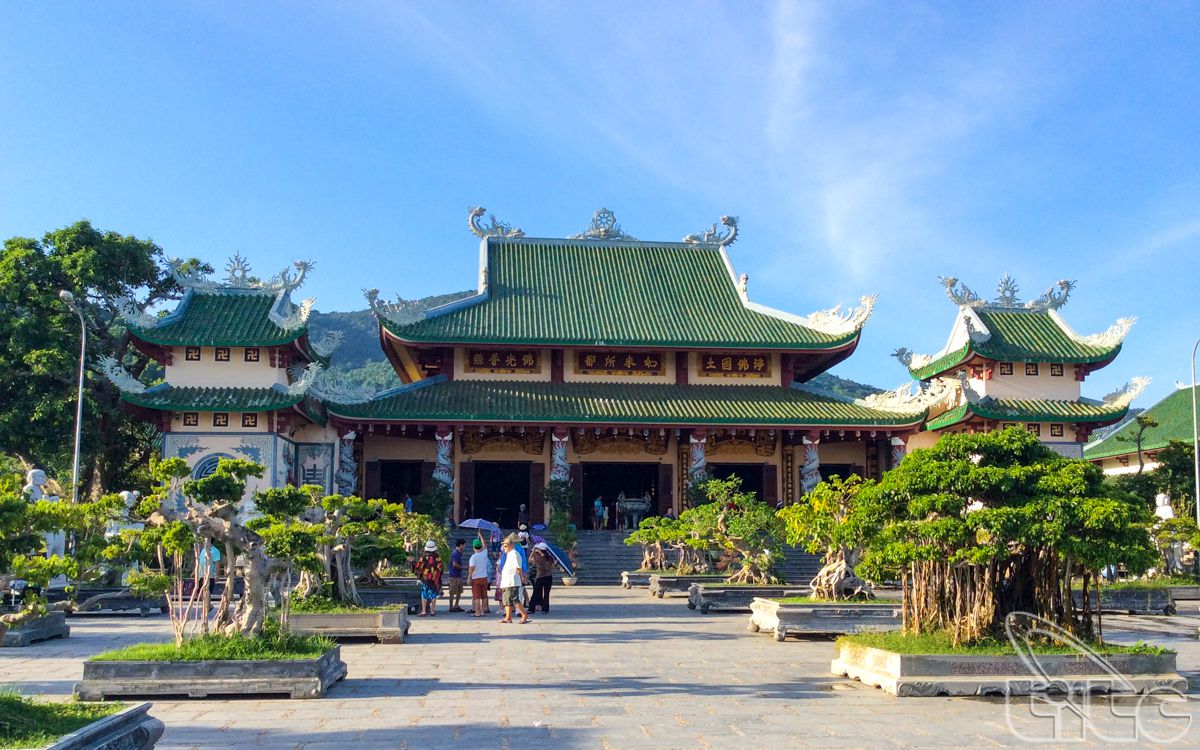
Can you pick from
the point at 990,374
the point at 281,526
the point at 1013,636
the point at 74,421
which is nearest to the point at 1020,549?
the point at 1013,636

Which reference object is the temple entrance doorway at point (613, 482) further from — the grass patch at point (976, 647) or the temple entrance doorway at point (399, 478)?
the grass patch at point (976, 647)

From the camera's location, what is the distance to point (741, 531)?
750 inches

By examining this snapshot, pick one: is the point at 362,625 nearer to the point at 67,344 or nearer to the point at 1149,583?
the point at 1149,583

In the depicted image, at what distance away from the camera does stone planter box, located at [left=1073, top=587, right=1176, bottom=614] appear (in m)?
21.0

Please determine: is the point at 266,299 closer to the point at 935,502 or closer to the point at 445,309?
the point at 445,309

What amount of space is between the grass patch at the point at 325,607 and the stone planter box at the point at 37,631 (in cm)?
332

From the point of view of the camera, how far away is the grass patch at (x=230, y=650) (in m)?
9.89

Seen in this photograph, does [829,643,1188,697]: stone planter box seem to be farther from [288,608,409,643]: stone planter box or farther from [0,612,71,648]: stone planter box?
[0,612,71,648]: stone planter box

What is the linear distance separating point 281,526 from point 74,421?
22058 mm

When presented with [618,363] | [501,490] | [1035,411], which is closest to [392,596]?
[501,490]

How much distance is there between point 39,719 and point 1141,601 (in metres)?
21.1

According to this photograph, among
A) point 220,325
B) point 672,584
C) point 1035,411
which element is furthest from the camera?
point 1035,411

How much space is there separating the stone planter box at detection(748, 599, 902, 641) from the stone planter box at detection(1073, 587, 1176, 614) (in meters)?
8.05

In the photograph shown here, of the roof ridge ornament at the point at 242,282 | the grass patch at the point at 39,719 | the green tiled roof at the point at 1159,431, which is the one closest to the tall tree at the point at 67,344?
the roof ridge ornament at the point at 242,282
